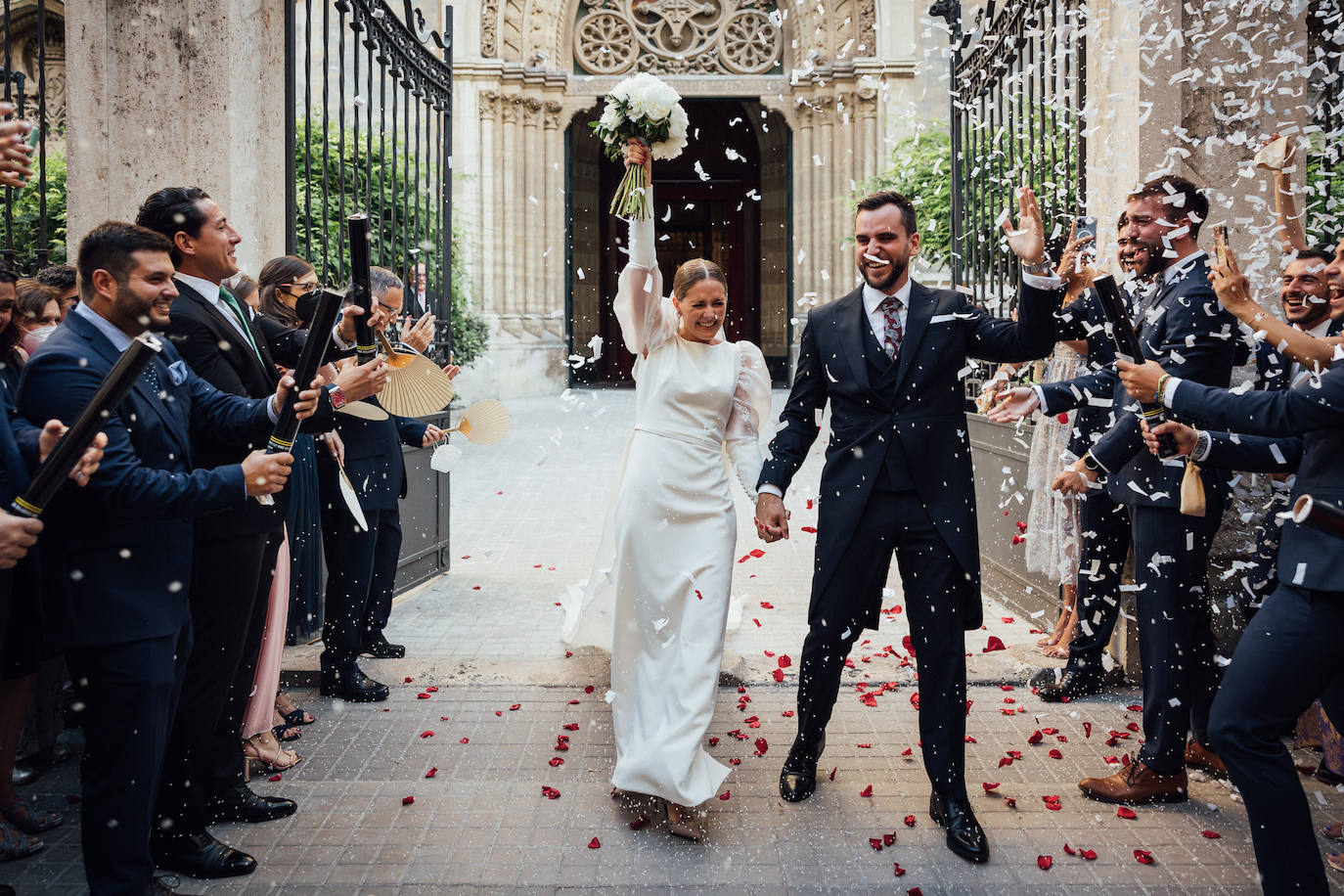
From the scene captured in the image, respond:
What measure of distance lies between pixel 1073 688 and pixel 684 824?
2336mm

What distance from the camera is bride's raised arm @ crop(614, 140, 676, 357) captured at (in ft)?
12.8

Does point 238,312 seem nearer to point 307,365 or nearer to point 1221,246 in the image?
point 307,365

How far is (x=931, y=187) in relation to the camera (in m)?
10.3

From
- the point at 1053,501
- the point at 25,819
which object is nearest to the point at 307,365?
the point at 25,819

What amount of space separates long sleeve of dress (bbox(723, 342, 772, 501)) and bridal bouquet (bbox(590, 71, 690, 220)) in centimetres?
77

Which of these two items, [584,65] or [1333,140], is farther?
[584,65]

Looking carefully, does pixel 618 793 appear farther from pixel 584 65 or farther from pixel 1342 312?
pixel 584 65

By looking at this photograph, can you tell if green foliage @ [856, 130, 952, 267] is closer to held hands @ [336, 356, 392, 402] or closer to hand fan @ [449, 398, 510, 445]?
hand fan @ [449, 398, 510, 445]

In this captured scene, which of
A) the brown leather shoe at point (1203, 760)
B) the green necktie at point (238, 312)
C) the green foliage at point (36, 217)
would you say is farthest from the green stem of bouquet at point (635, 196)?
the green foliage at point (36, 217)

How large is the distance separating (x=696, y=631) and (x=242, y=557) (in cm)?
161

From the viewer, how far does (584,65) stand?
71.4ft

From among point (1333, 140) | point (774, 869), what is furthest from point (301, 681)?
point (1333, 140)

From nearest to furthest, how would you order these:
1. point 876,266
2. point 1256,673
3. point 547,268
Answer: point 1256,673 < point 876,266 < point 547,268

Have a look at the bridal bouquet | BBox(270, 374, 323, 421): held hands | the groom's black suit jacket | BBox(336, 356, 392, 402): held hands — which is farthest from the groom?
BBox(270, 374, 323, 421): held hands
